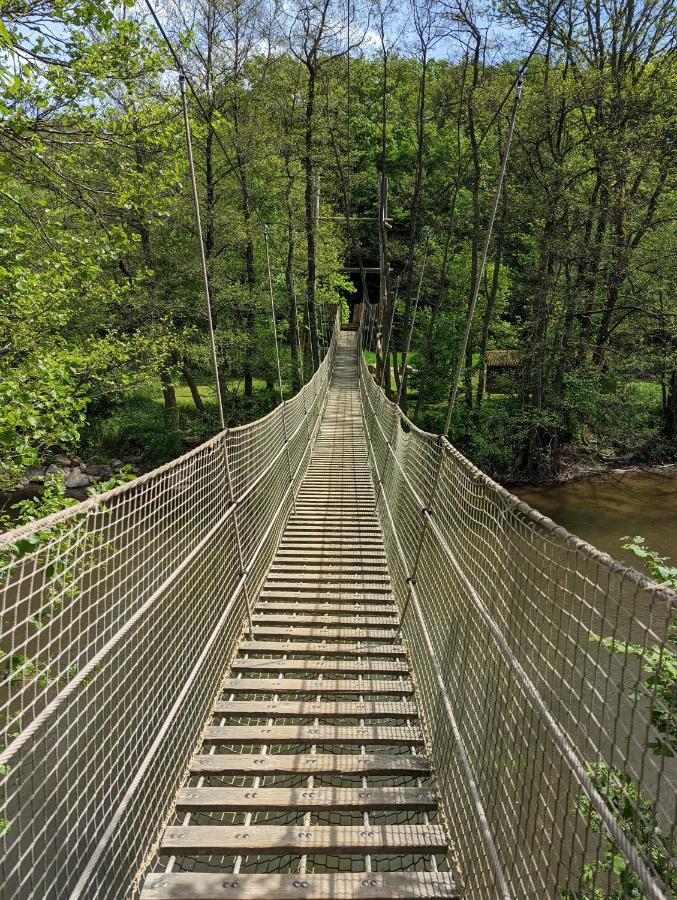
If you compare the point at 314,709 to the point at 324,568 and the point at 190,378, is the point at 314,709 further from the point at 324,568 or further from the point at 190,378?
the point at 190,378

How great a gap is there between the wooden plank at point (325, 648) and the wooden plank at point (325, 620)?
10.4 inches

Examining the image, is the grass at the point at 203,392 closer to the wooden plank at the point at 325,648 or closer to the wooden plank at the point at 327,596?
the wooden plank at the point at 327,596

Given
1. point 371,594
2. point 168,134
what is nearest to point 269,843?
point 371,594

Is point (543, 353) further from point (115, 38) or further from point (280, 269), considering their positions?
point (115, 38)

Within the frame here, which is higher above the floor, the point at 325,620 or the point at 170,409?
the point at 325,620

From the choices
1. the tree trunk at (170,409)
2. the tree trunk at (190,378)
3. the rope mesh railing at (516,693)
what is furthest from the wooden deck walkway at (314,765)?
the tree trunk at (190,378)

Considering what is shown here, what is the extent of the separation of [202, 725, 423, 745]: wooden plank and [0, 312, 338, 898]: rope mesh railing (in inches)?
5.9

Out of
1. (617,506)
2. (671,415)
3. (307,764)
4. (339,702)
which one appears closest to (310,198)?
(671,415)

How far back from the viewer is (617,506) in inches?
425

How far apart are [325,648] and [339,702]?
2.06ft

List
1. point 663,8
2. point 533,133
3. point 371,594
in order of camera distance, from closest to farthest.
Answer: point 371,594 < point 663,8 < point 533,133

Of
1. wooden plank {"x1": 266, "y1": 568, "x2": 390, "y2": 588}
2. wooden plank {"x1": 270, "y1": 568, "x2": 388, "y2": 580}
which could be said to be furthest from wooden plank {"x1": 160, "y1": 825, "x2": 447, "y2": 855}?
wooden plank {"x1": 270, "y1": 568, "x2": 388, "y2": 580}

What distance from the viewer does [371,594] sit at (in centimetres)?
417

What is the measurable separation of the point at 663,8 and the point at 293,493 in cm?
1261
